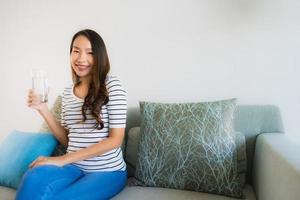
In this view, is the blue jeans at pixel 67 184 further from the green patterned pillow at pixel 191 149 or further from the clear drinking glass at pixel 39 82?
the clear drinking glass at pixel 39 82

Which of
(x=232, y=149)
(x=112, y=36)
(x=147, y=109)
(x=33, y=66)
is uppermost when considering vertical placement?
(x=112, y=36)

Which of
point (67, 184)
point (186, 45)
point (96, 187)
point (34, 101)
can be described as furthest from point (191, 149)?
point (34, 101)

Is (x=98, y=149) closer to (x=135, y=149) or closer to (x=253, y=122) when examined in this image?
(x=135, y=149)

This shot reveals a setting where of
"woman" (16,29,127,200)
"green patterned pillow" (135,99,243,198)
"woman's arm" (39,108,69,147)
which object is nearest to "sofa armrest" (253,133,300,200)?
"green patterned pillow" (135,99,243,198)

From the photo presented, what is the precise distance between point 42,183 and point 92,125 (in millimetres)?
392

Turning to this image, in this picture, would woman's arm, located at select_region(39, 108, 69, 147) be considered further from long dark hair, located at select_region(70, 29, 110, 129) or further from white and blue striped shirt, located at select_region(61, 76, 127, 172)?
long dark hair, located at select_region(70, 29, 110, 129)

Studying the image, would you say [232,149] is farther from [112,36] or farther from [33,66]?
[33,66]

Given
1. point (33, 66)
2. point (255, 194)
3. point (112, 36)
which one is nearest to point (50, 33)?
point (33, 66)

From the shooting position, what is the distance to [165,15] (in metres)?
1.87

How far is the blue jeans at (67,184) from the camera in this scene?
1174 mm

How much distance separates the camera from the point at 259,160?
57.3 inches

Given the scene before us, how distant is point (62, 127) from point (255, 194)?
1.01m

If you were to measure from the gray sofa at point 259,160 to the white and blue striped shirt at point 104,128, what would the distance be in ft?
0.53

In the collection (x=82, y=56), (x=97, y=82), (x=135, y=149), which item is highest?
(x=82, y=56)
